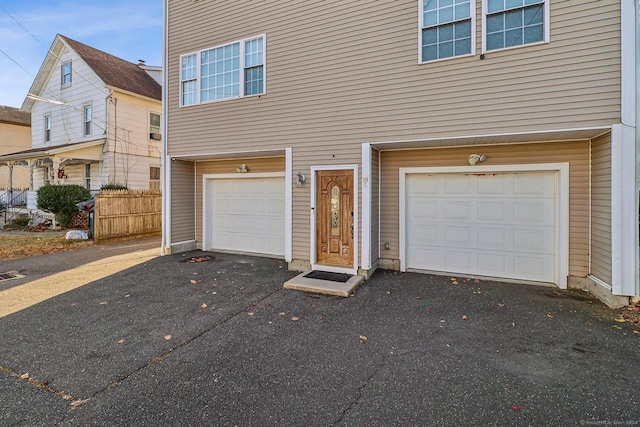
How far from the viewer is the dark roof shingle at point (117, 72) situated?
45.3 feet

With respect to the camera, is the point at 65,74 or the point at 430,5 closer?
the point at 430,5

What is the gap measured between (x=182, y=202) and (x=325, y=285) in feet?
17.4

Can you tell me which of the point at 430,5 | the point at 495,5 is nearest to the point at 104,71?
the point at 430,5

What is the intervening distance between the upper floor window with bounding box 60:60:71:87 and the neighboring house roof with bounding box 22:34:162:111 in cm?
59

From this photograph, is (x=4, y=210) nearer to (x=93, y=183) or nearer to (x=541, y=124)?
(x=93, y=183)

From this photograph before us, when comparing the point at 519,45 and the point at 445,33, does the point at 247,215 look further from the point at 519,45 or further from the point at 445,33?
the point at 519,45

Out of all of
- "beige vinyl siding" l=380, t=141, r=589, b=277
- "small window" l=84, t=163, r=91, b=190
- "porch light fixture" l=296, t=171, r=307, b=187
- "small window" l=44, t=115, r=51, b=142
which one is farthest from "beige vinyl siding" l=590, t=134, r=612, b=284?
"small window" l=44, t=115, r=51, b=142

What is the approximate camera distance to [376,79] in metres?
5.93

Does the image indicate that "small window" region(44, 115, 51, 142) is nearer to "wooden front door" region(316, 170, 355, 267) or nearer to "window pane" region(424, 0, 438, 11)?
"wooden front door" region(316, 170, 355, 267)

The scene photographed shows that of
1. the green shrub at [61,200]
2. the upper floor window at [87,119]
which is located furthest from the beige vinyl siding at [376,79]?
the upper floor window at [87,119]

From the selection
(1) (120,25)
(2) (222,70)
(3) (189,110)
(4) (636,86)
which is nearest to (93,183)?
(1) (120,25)

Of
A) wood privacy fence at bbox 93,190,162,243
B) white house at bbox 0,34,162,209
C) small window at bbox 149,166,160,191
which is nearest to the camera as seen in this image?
wood privacy fence at bbox 93,190,162,243

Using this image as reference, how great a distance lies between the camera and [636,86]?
4.33 meters

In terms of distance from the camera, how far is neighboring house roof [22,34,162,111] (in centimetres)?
1389
